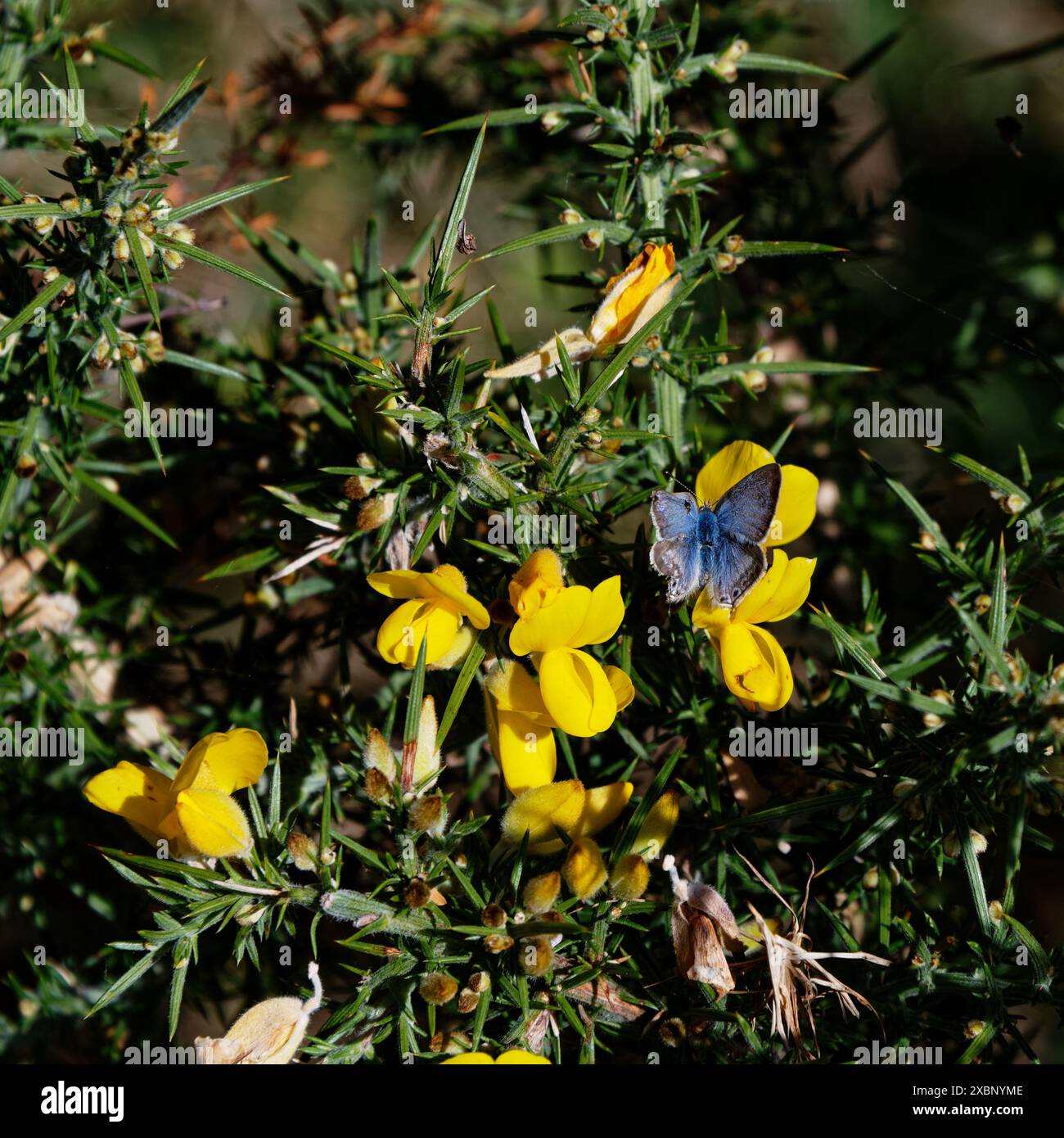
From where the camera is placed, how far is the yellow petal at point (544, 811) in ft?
3.94

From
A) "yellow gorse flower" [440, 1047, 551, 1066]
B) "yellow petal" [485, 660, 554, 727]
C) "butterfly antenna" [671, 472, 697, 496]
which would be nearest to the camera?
"yellow gorse flower" [440, 1047, 551, 1066]

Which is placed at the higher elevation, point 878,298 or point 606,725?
point 878,298

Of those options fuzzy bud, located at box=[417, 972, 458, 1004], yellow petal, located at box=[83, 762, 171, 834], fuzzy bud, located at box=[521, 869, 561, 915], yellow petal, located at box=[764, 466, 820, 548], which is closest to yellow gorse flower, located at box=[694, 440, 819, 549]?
yellow petal, located at box=[764, 466, 820, 548]

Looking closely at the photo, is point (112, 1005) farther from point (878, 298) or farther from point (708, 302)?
point (878, 298)

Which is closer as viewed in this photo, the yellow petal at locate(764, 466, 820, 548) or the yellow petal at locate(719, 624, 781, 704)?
the yellow petal at locate(719, 624, 781, 704)

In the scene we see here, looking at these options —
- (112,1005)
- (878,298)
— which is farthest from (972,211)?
(112,1005)

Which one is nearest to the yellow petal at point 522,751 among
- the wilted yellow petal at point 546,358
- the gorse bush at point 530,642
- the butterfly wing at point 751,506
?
the gorse bush at point 530,642

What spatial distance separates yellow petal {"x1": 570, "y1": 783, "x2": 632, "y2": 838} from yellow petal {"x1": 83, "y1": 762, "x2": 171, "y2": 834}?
0.56 meters

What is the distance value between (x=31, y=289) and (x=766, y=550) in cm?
119

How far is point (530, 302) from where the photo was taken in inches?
118

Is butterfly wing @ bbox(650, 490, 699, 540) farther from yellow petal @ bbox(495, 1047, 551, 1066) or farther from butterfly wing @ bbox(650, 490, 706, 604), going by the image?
yellow petal @ bbox(495, 1047, 551, 1066)

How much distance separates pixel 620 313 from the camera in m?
1.35

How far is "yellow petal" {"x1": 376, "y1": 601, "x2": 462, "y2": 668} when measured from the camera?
1223 mm

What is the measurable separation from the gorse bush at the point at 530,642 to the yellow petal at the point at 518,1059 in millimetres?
16
